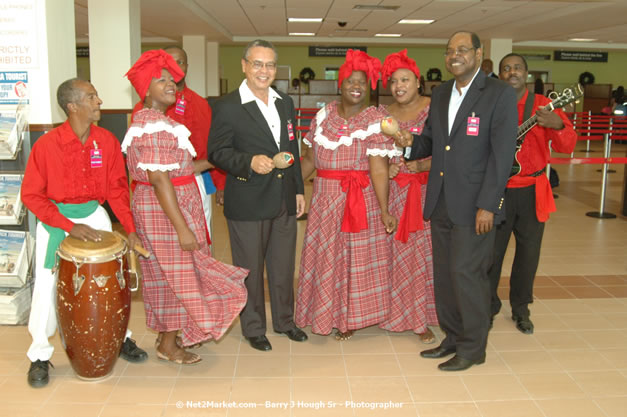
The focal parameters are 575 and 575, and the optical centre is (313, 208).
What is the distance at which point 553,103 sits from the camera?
3414 millimetres

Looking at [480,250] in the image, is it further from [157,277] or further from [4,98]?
[4,98]

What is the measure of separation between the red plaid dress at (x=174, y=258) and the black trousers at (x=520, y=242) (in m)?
1.74

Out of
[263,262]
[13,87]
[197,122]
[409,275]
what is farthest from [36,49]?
[409,275]

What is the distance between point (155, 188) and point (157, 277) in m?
0.56

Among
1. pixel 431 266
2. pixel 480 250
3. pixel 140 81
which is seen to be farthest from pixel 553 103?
pixel 140 81

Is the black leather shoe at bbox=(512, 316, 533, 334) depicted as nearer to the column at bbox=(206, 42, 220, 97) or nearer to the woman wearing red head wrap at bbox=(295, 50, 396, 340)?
the woman wearing red head wrap at bbox=(295, 50, 396, 340)

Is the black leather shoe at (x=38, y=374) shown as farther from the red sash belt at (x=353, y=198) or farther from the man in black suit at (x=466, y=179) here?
the man in black suit at (x=466, y=179)

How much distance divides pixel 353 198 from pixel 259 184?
1.92 ft

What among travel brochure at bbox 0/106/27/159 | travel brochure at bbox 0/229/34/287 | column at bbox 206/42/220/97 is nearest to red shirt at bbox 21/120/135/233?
travel brochure at bbox 0/106/27/159

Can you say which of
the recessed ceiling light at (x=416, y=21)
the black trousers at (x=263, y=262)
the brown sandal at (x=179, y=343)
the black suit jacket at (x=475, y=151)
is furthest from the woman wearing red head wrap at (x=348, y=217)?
the recessed ceiling light at (x=416, y=21)

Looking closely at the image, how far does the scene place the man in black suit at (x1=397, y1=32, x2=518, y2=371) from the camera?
3.08 metres

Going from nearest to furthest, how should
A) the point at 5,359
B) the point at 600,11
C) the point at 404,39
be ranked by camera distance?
the point at 5,359, the point at 600,11, the point at 404,39

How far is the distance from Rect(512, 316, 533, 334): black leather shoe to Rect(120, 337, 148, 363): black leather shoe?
2.47 m

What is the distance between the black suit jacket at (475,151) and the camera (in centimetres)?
306
